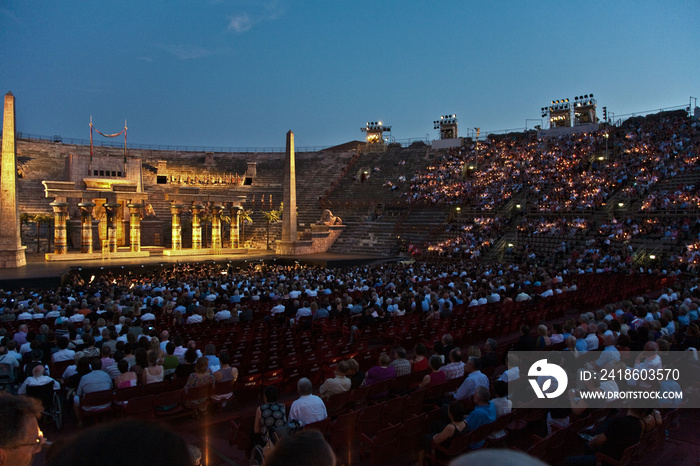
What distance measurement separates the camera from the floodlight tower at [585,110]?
205 feet

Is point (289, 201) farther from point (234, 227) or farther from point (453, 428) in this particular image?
point (453, 428)

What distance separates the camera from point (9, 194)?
88.0ft

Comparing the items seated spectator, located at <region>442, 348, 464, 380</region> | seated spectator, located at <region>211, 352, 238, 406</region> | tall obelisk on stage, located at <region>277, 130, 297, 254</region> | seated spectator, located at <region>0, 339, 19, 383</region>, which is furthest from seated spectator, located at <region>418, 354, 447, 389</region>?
tall obelisk on stage, located at <region>277, 130, 297, 254</region>

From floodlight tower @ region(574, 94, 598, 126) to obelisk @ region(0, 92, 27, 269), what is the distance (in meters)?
59.8

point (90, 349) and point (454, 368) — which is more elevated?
point (90, 349)

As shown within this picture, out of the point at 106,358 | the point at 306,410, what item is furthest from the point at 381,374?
the point at 106,358

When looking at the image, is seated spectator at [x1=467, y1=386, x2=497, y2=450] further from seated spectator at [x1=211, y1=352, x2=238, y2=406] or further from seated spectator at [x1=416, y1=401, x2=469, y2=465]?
seated spectator at [x1=211, y1=352, x2=238, y2=406]

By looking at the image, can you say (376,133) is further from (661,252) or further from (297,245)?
(661,252)

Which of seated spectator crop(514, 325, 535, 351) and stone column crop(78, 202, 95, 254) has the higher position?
stone column crop(78, 202, 95, 254)

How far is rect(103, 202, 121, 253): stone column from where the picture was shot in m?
33.4

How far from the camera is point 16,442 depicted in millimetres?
2545

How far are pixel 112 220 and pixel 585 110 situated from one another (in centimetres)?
5690

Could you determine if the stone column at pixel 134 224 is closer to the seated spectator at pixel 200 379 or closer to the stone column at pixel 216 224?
the stone column at pixel 216 224

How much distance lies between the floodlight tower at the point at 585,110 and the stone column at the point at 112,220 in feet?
180
